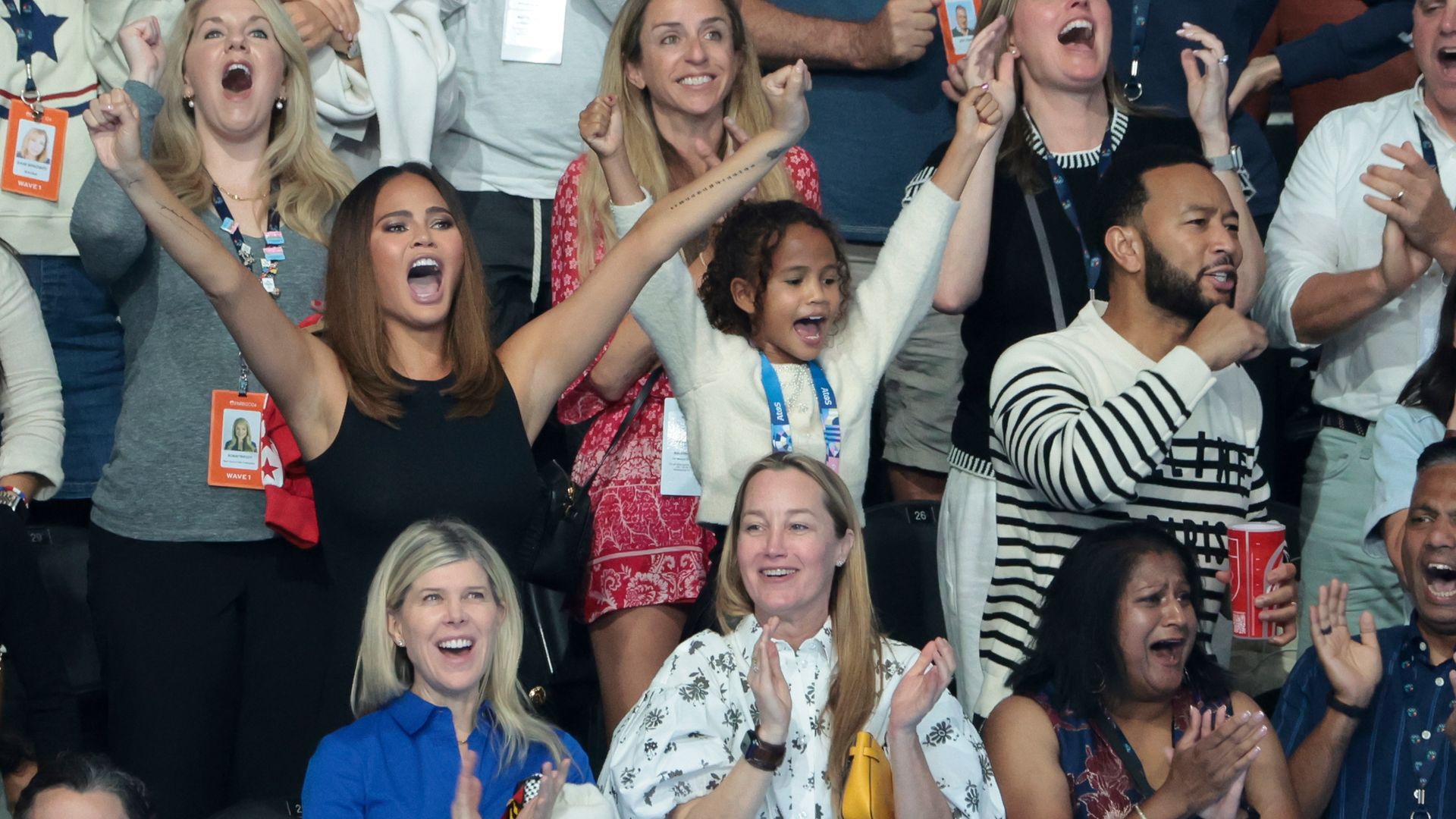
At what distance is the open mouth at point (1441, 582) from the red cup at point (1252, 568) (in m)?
0.30

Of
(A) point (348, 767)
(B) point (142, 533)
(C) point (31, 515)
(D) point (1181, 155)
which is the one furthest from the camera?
(C) point (31, 515)

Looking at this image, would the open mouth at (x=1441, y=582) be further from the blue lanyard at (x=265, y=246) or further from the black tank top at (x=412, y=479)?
the blue lanyard at (x=265, y=246)

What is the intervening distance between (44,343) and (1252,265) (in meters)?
2.65

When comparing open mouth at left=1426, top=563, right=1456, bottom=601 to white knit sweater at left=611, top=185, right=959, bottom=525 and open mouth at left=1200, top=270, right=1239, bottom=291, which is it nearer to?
open mouth at left=1200, top=270, right=1239, bottom=291

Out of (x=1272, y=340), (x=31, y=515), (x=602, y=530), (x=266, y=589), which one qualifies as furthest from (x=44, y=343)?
(x=1272, y=340)

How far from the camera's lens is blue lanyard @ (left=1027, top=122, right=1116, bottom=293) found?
4211 millimetres

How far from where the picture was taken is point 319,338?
12.0ft

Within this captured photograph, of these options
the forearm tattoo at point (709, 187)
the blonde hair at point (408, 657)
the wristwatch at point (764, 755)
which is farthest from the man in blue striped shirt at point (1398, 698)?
the blonde hair at point (408, 657)

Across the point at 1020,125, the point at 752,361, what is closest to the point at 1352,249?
the point at 1020,125

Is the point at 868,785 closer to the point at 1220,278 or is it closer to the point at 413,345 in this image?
the point at 413,345

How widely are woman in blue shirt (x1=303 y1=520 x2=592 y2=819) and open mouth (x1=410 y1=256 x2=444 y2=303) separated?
0.50 metres

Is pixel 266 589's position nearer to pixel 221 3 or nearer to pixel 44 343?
pixel 44 343

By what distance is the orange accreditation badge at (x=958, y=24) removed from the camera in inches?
187

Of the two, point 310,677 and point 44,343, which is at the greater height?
point 44,343
